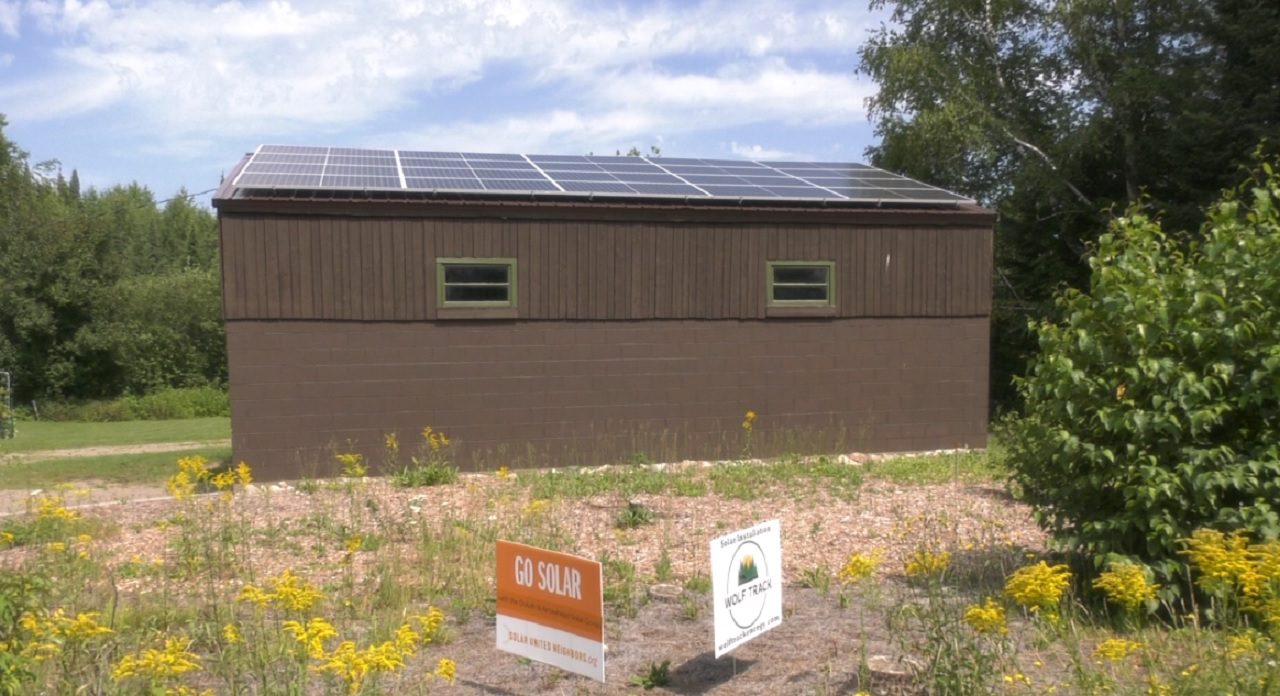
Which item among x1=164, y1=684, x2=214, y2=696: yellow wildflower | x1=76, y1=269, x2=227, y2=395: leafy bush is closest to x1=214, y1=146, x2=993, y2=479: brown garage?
x1=164, y1=684, x2=214, y2=696: yellow wildflower

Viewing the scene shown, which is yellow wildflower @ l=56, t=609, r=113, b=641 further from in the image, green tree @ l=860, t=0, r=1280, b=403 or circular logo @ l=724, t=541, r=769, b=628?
green tree @ l=860, t=0, r=1280, b=403

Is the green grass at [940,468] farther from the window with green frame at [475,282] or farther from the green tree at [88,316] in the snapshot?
the green tree at [88,316]

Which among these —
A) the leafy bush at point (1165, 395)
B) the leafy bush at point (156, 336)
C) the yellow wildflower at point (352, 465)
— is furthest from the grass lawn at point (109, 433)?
the leafy bush at point (1165, 395)

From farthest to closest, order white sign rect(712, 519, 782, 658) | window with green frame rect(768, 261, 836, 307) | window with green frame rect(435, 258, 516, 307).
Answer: window with green frame rect(768, 261, 836, 307) < window with green frame rect(435, 258, 516, 307) < white sign rect(712, 519, 782, 658)

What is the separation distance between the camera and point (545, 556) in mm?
5180

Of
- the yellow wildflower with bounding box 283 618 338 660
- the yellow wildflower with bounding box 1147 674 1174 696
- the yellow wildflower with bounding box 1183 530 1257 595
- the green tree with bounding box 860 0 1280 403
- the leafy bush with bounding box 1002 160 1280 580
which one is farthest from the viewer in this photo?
the green tree with bounding box 860 0 1280 403

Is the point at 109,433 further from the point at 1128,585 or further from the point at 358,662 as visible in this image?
the point at 1128,585

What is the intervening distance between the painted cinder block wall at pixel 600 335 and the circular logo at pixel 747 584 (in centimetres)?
843

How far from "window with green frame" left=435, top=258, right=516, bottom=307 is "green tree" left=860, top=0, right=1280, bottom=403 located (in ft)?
42.9

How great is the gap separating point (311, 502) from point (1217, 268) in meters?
8.24

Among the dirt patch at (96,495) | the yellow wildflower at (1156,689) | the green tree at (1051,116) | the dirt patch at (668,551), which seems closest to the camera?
the yellow wildflower at (1156,689)

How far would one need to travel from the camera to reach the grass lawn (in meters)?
23.1

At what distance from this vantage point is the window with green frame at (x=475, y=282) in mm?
13422

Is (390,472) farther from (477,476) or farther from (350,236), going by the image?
(350,236)
